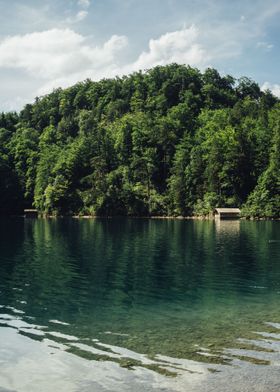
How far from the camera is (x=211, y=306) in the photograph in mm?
23188

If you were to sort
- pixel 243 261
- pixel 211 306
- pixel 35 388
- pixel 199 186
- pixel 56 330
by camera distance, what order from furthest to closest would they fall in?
pixel 199 186 < pixel 243 261 < pixel 211 306 < pixel 56 330 < pixel 35 388

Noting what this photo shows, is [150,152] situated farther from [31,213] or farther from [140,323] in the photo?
[140,323]

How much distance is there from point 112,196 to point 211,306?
336ft

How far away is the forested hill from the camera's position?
A: 115250mm

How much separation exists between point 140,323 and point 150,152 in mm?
115784

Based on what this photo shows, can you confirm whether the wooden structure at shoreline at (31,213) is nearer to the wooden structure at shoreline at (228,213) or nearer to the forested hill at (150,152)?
the forested hill at (150,152)

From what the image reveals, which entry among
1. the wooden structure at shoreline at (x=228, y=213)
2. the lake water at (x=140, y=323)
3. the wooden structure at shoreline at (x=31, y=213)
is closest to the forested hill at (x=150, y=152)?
the wooden structure at shoreline at (x=31, y=213)

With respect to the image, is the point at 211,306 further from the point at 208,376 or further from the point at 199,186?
the point at 199,186

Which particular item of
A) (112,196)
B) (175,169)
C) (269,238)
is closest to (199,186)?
(175,169)

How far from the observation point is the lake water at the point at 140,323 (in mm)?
13602

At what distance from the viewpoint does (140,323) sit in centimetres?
1988

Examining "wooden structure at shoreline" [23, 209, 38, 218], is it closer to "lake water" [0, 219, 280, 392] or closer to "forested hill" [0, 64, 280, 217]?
"forested hill" [0, 64, 280, 217]

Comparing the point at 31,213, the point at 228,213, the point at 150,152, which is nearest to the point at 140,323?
the point at 228,213

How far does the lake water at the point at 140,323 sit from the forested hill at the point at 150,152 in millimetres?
72989
